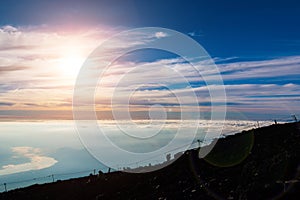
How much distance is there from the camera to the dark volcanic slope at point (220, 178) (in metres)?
23.7

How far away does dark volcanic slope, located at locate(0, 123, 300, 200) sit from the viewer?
2372 centimetres

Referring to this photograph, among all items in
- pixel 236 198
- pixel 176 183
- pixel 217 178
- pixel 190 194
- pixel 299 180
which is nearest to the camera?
pixel 299 180

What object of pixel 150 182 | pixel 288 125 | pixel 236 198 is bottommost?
pixel 236 198

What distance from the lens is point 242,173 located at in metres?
27.8

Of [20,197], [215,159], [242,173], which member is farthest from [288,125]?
[20,197]

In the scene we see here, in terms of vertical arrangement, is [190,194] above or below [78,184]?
below

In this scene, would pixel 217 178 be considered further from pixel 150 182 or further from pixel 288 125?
pixel 288 125

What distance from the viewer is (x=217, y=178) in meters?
28.9

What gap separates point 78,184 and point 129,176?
5.33 meters

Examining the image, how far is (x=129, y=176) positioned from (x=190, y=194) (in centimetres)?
1524

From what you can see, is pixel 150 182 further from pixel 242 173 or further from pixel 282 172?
pixel 282 172

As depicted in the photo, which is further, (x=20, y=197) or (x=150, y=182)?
(x=20, y=197)

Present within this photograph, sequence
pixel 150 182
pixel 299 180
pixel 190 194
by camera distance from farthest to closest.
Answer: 1. pixel 150 182
2. pixel 190 194
3. pixel 299 180

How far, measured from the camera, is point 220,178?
28.6 meters
